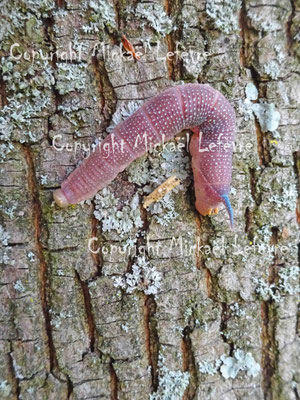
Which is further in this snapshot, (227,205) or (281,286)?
(281,286)

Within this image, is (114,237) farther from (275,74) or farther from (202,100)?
(275,74)

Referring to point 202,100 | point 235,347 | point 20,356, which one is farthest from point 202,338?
point 202,100

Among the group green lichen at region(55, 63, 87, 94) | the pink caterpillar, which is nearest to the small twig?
the pink caterpillar

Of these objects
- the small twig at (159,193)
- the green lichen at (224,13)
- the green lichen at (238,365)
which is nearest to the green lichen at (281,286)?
the green lichen at (238,365)

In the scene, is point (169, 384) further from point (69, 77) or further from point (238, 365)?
point (69, 77)

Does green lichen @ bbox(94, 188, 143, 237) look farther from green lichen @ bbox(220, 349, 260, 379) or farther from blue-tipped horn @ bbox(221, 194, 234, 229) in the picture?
green lichen @ bbox(220, 349, 260, 379)

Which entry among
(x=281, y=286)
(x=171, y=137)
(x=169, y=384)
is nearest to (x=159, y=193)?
(x=171, y=137)

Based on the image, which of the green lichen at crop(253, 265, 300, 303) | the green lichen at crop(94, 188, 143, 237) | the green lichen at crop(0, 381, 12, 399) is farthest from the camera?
the green lichen at crop(253, 265, 300, 303)
